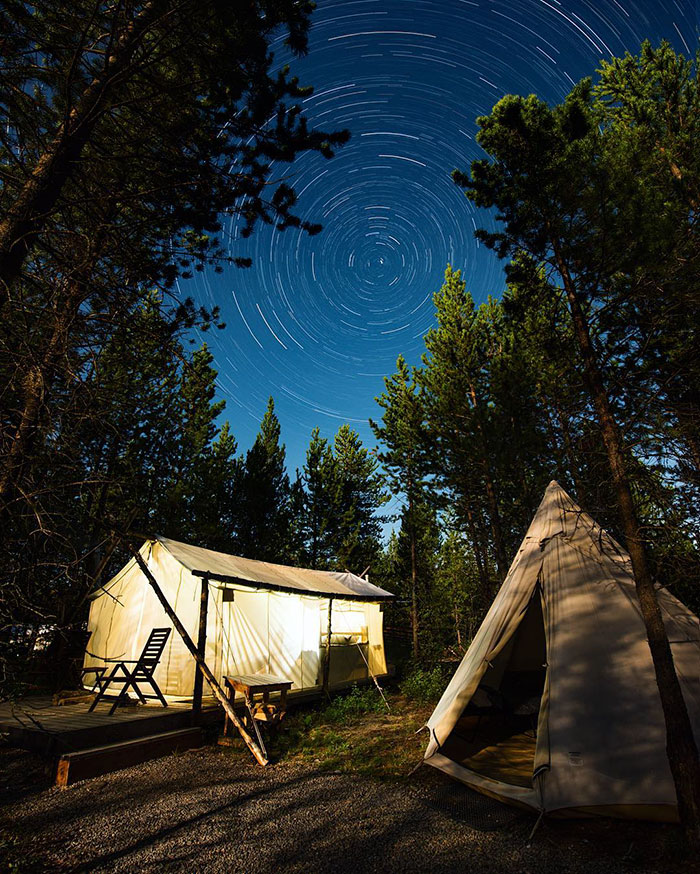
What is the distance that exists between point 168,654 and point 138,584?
152 centimetres

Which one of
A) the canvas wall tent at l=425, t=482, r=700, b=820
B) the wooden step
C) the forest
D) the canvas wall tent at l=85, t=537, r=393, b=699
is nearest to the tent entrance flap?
→ the canvas wall tent at l=425, t=482, r=700, b=820

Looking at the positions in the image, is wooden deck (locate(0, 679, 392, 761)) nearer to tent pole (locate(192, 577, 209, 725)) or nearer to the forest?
tent pole (locate(192, 577, 209, 725))

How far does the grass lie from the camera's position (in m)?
5.24

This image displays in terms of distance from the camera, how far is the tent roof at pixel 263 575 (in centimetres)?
715

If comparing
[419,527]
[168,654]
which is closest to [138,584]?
[168,654]

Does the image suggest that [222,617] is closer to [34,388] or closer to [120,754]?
[120,754]

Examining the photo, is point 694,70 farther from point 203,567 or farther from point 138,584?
point 138,584

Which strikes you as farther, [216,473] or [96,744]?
[216,473]

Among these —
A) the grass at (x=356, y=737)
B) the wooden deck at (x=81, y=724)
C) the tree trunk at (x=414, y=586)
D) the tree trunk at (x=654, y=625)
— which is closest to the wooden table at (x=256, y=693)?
the grass at (x=356, y=737)

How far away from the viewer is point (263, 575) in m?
8.60

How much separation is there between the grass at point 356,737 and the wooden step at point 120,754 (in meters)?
0.74

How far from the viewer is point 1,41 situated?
2.43 meters

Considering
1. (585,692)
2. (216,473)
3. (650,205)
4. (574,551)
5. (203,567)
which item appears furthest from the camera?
(216,473)

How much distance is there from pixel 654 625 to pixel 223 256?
5172 mm
